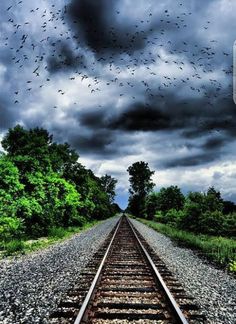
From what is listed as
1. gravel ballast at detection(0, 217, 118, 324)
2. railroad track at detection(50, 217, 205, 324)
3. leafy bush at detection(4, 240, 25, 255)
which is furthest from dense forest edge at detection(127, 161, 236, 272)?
leafy bush at detection(4, 240, 25, 255)

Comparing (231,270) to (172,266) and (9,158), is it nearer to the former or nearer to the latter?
(172,266)

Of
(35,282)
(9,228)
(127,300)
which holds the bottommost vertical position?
(35,282)

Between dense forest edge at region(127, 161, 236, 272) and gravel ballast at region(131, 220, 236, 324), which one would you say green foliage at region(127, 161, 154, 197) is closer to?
dense forest edge at region(127, 161, 236, 272)

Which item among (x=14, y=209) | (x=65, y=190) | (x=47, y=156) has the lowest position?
(x=14, y=209)

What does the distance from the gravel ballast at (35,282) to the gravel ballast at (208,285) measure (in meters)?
2.89

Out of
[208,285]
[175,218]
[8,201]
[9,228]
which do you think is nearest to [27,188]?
[8,201]

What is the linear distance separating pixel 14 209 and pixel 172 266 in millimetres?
9438

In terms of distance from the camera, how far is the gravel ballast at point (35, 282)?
20.1 feet

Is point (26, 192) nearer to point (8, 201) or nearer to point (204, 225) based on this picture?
point (8, 201)

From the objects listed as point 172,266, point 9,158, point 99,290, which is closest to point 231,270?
point 172,266

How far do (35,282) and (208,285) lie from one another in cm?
436

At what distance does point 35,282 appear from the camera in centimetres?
865

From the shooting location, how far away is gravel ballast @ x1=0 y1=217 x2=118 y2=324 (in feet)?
20.1

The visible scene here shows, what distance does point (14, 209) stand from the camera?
17453 mm
